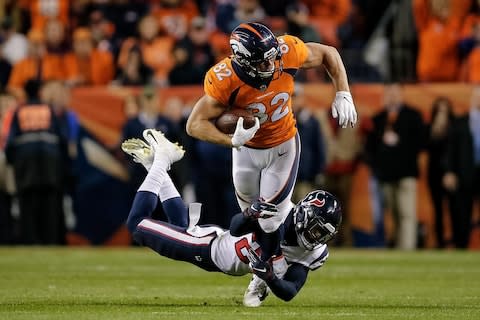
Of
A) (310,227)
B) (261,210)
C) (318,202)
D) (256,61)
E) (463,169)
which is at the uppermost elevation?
(256,61)

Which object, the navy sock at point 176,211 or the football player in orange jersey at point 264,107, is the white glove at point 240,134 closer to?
the football player in orange jersey at point 264,107

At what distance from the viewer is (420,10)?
55.2ft

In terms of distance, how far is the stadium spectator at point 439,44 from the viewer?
16000mm

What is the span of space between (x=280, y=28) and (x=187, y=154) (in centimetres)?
242

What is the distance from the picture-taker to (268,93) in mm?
8734

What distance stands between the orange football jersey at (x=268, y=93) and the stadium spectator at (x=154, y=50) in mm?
7547

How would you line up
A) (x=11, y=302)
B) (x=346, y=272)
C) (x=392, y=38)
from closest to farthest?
(x=11, y=302), (x=346, y=272), (x=392, y=38)

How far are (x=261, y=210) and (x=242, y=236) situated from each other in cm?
63

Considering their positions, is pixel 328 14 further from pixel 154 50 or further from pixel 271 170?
pixel 271 170

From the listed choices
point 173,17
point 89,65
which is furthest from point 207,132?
point 173,17

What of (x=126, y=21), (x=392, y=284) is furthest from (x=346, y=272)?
(x=126, y=21)

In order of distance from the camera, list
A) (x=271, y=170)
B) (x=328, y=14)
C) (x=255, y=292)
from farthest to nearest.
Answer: (x=328, y=14)
(x=271, y=170)
(x=255, y=292)

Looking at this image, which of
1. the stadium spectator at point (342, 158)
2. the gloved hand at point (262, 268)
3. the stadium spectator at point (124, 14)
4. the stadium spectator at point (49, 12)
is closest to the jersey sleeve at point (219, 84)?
the gloved hand at point (262, 268)

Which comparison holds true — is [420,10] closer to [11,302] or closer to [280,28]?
[280,28]
